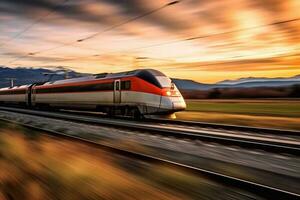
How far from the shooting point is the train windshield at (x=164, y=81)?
23703mm

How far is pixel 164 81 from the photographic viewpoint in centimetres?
2408

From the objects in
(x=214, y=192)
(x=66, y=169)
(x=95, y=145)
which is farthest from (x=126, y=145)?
(x=214, y=192)

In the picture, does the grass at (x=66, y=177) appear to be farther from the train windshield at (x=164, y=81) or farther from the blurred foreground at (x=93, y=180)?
the train windshield at (x=164, y=81)

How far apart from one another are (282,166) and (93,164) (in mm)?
4675

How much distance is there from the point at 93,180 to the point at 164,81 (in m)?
16.9

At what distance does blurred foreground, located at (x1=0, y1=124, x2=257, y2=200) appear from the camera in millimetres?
6426

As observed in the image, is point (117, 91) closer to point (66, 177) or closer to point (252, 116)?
point (252, 116)

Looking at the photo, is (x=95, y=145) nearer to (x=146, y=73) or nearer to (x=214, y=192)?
(x=214, y=192)

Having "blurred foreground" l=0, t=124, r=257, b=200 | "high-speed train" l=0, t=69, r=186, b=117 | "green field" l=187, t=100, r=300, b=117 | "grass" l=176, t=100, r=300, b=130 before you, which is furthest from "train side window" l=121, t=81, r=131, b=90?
"blurred foreground" l=0, t=124, r=257, b=200

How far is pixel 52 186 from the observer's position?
22.8 ft

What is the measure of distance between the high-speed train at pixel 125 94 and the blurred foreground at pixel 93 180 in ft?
41.2

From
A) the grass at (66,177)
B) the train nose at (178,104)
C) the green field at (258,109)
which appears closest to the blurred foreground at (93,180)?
the grass at (66,177)

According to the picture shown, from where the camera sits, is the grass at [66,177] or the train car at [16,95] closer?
the grass at [66,177]

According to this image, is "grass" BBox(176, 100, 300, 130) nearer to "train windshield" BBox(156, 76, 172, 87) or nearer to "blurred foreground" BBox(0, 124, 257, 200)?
"train windshield" BBox(156, 76, 172, 87)
